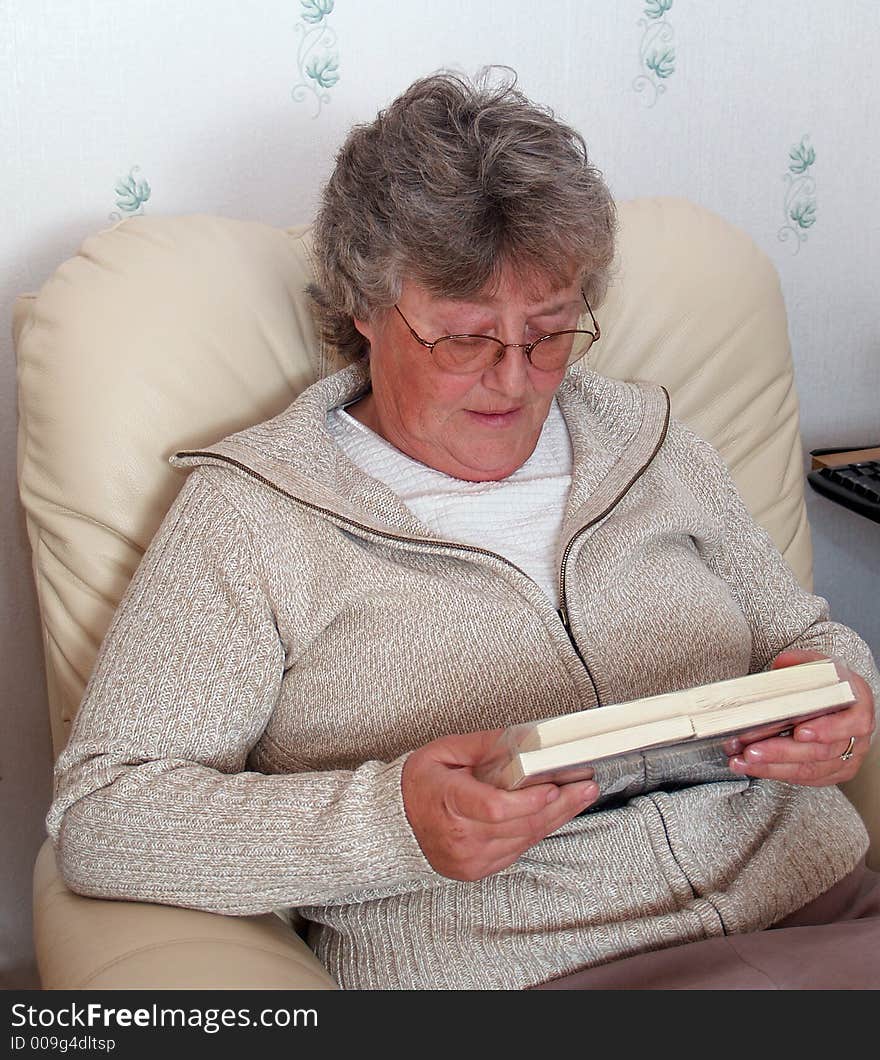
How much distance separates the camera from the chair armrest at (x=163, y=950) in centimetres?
82

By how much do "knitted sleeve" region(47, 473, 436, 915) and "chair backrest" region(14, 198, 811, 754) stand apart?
0.48ft

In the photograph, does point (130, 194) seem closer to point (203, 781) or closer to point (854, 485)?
point (203, 781)

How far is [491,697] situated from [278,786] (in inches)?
8.6

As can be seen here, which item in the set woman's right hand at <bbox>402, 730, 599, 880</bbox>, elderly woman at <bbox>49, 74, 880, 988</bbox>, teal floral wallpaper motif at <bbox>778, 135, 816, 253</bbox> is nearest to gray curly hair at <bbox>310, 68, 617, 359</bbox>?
elderly woman at <bbox>49, 74, 880, 988</bbox>

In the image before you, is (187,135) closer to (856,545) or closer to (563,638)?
(563,638)

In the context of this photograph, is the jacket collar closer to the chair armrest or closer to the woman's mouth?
the woman's mouth

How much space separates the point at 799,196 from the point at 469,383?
0.89 metres

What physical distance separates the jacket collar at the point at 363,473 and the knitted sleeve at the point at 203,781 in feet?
0.28

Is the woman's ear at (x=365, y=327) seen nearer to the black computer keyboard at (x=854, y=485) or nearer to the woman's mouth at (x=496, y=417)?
the woman's mouth at (x=496, y=417)

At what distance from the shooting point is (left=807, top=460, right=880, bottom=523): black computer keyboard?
154 cm

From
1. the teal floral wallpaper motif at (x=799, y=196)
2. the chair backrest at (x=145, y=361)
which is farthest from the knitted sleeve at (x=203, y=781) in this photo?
the teal floral wallpaper motif at (x=799, y=196)

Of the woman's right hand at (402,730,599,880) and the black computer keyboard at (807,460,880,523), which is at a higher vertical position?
the woman's right hand at (402,730,599,880)

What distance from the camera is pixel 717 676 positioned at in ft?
3.83
